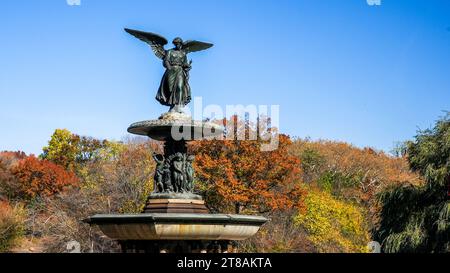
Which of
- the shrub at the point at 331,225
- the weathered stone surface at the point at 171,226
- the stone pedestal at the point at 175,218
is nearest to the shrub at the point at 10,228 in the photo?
the shrub at the point at 331,225

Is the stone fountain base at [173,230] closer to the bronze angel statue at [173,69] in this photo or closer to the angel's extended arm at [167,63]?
the bronze angel statue at [173,69]

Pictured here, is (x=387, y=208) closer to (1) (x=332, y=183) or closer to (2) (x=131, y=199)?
(2) (x=131, y=199)

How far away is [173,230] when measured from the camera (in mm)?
14828

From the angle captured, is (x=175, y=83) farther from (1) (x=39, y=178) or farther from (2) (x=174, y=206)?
(1) (x=39, y=178)

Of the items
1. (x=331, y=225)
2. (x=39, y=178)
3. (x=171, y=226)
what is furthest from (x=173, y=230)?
(x=39, y=178)

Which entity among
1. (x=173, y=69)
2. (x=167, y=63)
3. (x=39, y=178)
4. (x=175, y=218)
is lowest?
(x=39, y=178)

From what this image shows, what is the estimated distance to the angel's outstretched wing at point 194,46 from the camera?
17484 mm

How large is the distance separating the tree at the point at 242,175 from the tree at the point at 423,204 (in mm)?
9121

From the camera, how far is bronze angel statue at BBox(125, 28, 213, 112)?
17094 mm

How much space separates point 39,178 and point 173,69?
4314 cm

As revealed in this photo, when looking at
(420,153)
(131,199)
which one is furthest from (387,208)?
(131,199)

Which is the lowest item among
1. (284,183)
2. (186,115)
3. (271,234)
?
(271,234)
